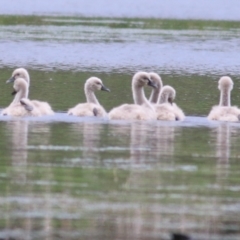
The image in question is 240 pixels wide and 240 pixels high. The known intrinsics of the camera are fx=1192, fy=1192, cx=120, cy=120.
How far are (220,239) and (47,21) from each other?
38.3 m

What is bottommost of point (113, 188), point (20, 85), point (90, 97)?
point (113, 188)

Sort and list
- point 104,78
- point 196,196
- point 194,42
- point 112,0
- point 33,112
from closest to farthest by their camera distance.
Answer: point 196,196, point 33,112, point 104,78, point 194,42, point 112,0

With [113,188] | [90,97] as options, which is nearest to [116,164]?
[113,188]

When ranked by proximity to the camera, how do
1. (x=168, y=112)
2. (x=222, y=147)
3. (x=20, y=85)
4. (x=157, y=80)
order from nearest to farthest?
(x=222, y=147) → (x=168, y=112) → (x=20, y=85) → (x=157, y=80)

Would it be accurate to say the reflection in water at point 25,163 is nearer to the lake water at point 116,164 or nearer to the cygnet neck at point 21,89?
the lake water at point 116,164

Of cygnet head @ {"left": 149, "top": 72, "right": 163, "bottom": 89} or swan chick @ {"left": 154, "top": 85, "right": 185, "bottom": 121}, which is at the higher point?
cygnet head @ {"left": 149, "top": 72, "right": 163, "bottom": 89}

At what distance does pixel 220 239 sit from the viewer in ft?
26.6

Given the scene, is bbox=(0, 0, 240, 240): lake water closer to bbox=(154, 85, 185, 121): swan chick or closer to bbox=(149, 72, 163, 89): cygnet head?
bbox=(154, 85, 185, 121): swan chick

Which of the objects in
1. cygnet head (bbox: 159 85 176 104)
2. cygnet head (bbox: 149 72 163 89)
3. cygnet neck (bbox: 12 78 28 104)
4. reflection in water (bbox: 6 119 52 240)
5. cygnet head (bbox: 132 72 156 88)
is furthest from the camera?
cygnet head (bbox: 149 72 163 89)

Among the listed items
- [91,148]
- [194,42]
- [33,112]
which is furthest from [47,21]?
[91,148]

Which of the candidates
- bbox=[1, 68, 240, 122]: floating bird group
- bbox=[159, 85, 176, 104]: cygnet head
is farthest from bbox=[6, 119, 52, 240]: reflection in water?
bbox=[159, 85, 176, 104]: cygnet head

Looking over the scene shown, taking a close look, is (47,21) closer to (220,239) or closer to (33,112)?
(33,112)

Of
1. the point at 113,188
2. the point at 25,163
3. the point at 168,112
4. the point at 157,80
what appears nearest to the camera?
the point at 113,188

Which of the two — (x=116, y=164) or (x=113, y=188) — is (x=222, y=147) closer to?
(x=116, y=164)
